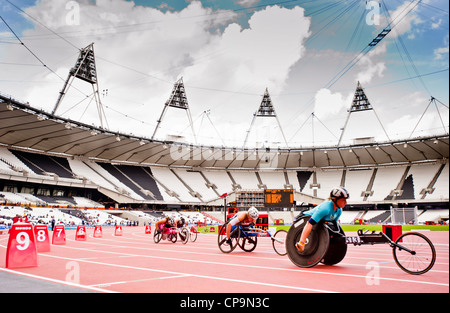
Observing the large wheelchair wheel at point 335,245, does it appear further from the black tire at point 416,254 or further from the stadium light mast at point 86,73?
the stadium light mast at point 86,73

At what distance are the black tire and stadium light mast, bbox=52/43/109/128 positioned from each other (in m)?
41.7

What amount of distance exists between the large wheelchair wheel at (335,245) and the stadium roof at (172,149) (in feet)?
119

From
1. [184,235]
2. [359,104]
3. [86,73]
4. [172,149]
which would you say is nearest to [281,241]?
[184,235]

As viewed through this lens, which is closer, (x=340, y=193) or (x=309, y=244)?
(x=340, y=193)

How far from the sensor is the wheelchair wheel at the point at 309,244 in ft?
18.5

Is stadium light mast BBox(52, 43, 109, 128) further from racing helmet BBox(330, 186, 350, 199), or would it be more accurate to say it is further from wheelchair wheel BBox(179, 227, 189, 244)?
racing helmet BBox(330, 186, 350, 199)

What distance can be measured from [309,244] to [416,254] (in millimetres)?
1719

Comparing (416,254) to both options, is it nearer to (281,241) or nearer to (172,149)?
(281,241)

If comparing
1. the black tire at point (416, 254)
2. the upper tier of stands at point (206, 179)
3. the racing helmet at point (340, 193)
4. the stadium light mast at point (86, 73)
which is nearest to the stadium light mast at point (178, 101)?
the upper tier of stands at point (206, 179)

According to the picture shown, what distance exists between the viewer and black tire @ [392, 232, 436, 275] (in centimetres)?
507

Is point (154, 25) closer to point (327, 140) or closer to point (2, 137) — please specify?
point (2, 137)

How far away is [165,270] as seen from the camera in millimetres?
6117

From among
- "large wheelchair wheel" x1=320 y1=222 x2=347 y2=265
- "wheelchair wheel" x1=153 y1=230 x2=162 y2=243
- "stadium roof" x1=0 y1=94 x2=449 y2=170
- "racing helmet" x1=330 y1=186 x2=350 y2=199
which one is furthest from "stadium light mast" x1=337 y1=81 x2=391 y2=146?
"racing helmet" x1=330 y1=186 x2=350 y2=199

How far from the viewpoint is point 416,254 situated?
513 cm
